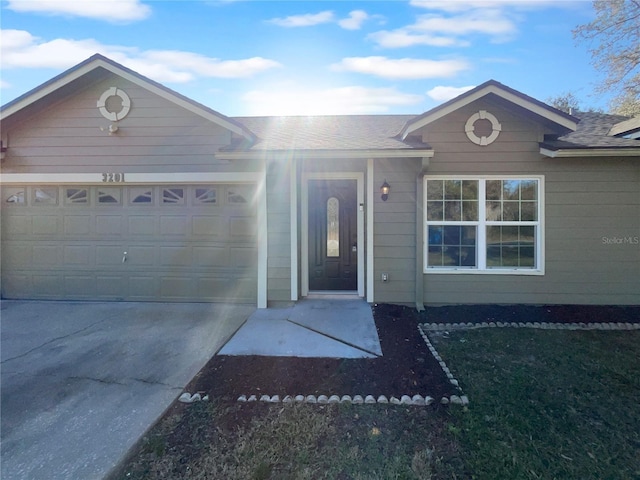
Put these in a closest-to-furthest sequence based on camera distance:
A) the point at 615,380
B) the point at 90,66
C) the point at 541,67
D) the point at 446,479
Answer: the point at 446,479 → the point at 615,380 → the point at 90,66 → the point at 541,67

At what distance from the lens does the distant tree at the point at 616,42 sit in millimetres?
7859

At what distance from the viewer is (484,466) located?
94.6 inches

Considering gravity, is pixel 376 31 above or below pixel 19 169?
above

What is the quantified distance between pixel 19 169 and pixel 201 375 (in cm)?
601

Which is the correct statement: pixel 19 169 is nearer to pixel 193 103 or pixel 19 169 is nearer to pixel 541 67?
pixel 193 103

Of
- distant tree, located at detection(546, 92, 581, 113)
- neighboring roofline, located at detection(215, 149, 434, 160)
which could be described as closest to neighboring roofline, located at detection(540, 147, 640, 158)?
neighboring roofline, located at detection(215, 149, 434, 160)

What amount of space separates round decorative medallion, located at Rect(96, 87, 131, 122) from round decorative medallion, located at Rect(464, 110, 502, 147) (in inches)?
242

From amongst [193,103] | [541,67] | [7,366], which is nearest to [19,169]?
[193,103]

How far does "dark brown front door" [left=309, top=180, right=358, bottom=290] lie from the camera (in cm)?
676

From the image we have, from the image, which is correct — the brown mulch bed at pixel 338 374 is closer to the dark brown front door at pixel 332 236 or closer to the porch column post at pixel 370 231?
the porch column post at pixel 370 231

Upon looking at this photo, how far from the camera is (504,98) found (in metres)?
5.63

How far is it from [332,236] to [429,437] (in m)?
4.56

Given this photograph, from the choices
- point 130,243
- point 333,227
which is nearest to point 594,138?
point 333,227

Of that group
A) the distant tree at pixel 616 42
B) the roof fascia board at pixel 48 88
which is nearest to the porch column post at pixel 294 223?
the roof fascia board at pixel 48 88
